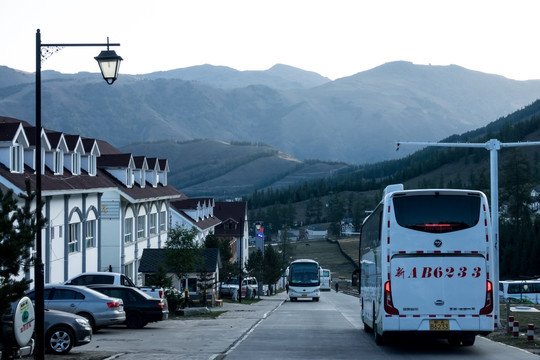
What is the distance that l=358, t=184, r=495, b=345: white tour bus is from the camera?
61.0 feet

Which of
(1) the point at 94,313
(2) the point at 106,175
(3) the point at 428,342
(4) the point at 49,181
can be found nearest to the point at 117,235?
(2) the point at 106,175

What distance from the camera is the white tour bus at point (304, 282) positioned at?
68625 millimetres

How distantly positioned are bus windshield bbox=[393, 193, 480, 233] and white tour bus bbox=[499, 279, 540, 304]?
47.6 m

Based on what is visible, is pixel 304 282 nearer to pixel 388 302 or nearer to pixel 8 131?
pixel 8 131

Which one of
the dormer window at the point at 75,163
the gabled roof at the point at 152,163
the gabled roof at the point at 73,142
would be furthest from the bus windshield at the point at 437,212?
the gabled roof at the point at 152,163

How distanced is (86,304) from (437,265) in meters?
11.5

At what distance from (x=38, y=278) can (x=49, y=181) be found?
71.4ft

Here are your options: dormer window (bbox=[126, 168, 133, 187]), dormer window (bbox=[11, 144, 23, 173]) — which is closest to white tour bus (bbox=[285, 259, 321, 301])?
dormer window (bbox=[126, 168, 133, 187])

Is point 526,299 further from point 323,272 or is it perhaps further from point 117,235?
point 323,272

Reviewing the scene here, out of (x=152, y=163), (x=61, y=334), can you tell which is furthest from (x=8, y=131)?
(x=152, y=163)

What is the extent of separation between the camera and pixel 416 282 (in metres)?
18.7

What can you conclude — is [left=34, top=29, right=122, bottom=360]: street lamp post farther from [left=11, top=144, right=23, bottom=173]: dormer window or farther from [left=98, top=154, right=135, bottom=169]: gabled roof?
[left=98, top=154, right=135, bottom=169]: gabled roof

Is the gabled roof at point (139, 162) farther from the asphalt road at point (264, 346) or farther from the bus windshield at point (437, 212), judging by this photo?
the bus windshield at point (437, 212)

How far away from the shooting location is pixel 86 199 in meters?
42.5
